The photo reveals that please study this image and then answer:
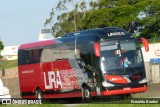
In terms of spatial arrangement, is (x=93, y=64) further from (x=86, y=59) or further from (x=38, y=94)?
(x=38, y=94)

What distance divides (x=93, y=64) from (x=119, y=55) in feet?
4.31

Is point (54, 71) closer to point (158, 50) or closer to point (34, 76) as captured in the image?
point (34, 76)

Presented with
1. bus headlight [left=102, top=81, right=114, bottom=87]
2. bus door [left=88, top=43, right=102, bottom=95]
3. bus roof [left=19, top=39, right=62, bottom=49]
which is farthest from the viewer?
bus roof [left=19, top=39, right=62, bottom=49]

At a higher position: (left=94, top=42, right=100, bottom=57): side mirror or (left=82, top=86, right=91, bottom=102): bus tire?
(left=94, top=42, right=100, bottom=57): side mirror

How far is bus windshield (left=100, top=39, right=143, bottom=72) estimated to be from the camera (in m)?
24.0

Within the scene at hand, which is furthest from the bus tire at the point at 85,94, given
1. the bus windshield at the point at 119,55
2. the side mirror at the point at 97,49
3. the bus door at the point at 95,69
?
the side mirror at the point at 97,49

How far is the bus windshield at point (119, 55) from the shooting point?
24.0 metres

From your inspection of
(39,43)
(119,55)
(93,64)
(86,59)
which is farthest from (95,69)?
(39,43)

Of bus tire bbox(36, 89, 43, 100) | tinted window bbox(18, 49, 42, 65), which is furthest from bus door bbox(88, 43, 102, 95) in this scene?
bus tire bbox(36, 89, 43, 100)

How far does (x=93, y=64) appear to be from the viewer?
24.5 meters

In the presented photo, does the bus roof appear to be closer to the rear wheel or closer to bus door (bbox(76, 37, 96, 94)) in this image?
bus door (bbox(76, 37, 96, 94))

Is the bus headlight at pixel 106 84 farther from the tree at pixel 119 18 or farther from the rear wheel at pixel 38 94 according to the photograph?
the tree at pixel 119 18

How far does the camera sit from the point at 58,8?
84250 mm

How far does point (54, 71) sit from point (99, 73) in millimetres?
A: 4346
